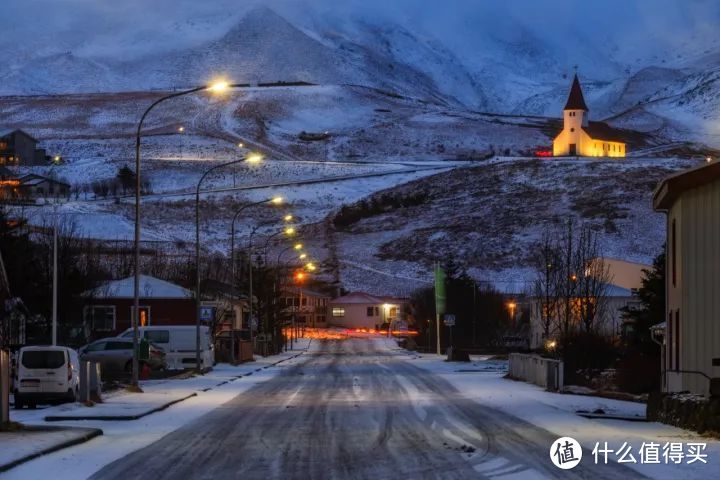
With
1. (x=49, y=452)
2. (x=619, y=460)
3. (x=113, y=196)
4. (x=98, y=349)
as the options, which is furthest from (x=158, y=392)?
(x=113, y=196)

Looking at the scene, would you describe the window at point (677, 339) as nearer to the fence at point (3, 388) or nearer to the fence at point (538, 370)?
the fence at point (538, 370)

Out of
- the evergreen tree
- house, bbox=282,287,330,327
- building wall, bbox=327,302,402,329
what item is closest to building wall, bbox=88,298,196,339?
the evergreen tree

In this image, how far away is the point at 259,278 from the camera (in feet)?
303

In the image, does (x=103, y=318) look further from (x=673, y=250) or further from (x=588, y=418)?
(x=588, y=418)

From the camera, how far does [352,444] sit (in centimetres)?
2220

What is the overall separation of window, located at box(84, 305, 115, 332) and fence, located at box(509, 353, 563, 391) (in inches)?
1452

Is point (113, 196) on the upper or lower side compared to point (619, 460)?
upper

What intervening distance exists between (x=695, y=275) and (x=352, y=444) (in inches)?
451

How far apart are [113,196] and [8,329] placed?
129m

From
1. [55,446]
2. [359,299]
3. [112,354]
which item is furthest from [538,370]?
[359,299]

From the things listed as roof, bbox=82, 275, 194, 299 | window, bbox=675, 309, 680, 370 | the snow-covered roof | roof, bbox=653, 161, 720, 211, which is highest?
roof, bbox=653, 161, 720, 211

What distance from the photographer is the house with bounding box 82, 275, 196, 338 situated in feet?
265

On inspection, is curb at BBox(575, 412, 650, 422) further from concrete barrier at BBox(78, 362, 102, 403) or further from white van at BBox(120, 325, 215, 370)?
white van at BBox(120, 325, 215, 370)

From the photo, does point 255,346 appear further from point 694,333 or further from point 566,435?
point 566,435
